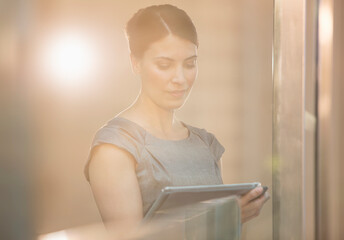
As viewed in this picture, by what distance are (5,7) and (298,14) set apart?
1.04 meters

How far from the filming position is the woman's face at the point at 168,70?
1.27 metres

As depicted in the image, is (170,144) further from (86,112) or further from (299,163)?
(299,163)

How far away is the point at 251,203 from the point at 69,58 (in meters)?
0.74

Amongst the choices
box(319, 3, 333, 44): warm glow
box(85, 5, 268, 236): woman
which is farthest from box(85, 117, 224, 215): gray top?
box(319, 3, 333, 44): warm glow

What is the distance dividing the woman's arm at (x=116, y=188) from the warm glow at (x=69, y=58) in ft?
0.58

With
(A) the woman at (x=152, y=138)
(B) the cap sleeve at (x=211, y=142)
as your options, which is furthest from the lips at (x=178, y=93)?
(B) the cap sleeve at (x=211, y=142)

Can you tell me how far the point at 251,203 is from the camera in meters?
1.51

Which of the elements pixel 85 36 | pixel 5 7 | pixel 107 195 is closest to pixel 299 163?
pixel 107 195

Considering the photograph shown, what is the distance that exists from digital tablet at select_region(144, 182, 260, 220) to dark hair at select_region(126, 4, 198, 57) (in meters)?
0.36

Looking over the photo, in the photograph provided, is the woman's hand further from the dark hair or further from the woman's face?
the dark hair

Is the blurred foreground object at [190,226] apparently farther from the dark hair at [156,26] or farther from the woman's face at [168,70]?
the dark hair at [156,26]

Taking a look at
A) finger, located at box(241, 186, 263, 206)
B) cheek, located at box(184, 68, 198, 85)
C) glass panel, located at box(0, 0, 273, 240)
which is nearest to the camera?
glass panel, located at box(0, 0, 273, 240)

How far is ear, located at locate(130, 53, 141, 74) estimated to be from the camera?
1217 mm

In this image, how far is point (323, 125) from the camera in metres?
1.91
